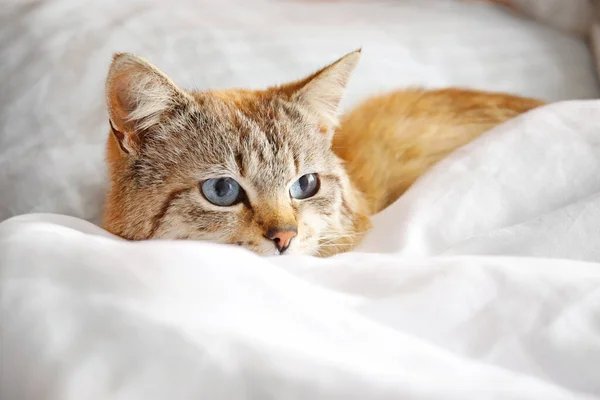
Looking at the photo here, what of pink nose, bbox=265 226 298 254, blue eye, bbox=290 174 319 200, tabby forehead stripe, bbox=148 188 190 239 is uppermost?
tabby forehead stripe, bbox=148 188 190 239

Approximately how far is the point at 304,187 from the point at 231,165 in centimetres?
17

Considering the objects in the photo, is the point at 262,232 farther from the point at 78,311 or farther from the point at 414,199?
the point at 78,311

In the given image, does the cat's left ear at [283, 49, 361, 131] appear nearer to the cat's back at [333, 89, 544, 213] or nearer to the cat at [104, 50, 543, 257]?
the cat at [104, 50, 543, 257]

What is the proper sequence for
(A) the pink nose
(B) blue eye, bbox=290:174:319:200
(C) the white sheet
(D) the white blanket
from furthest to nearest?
(C) the white sheet → (B) blue eye, bbox=290:174:319:200 → (A) the pink nose → (D) the white blanket

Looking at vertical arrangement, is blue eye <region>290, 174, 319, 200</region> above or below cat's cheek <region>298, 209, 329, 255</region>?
above

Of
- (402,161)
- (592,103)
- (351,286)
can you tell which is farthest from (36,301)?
(592,103)

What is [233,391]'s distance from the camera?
577 millimetres

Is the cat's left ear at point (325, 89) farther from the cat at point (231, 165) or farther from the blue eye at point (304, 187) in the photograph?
the blue eye at point (304, 187)

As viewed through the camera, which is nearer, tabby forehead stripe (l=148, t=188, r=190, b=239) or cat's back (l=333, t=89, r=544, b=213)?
tabby forehead stripe (l=148, t=188, r=190, b=239)

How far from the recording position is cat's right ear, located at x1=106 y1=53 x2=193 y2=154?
3.36 feet

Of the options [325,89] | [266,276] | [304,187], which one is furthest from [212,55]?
[266,276]

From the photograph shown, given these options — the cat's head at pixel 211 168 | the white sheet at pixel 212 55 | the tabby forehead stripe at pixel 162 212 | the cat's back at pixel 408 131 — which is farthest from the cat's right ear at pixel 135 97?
the cat's back at pixel 408 131

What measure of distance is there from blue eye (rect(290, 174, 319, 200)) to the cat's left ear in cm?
15

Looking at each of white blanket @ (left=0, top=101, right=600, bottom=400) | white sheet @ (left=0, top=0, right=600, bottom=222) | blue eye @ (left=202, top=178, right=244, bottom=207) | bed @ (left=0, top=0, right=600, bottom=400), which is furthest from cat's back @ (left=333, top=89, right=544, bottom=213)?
white blanket @ (left=0, top=101, right=600, bottom=400)
